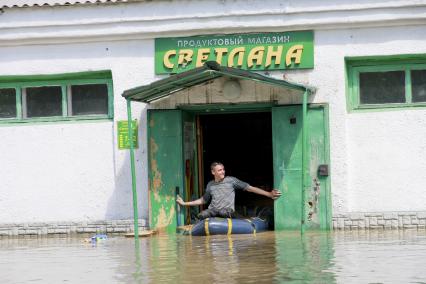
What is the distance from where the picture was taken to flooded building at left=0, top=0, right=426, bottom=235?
65.4 ft

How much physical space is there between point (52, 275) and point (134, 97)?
645cm

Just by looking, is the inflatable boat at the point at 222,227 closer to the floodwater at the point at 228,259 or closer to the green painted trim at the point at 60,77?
the floodwater at the point at 228,259

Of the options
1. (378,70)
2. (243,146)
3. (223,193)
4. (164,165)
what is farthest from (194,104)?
(243,146)

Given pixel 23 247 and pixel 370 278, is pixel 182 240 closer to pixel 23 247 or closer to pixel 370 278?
pixel 23 247

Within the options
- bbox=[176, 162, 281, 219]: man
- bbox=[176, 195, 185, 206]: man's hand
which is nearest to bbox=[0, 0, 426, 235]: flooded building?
bbox=[176, 195, 185, 206]: man's hand

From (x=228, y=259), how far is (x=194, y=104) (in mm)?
6396

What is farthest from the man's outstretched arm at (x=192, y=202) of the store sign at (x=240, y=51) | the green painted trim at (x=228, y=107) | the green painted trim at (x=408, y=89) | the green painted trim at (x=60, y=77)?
the green painted trim at (x=408, y=89)

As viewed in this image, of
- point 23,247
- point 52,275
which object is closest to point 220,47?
point 23,247

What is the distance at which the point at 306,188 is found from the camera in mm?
20062

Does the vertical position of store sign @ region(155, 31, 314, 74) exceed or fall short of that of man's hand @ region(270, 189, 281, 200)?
it exceeds it

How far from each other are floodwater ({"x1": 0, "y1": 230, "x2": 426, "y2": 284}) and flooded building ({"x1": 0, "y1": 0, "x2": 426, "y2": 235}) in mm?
1063

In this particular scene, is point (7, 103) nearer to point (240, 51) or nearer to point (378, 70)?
point (240, 51)

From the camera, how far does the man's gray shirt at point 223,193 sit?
2005cm

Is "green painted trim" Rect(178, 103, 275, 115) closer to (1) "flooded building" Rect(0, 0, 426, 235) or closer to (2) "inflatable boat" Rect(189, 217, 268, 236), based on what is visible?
(1) "flooded building" Rect(0, 0, 426, 235)
